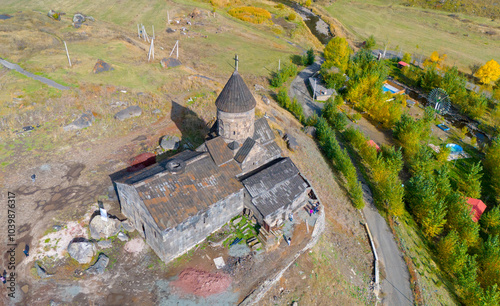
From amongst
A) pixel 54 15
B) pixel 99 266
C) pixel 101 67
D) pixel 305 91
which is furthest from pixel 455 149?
pixel 54 15

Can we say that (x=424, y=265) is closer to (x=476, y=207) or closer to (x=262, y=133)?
(x=476, y=207)

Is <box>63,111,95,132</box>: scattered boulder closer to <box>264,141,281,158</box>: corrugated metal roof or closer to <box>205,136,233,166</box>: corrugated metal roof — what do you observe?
<box>205,136,233,166</box>: corrugated metal roof

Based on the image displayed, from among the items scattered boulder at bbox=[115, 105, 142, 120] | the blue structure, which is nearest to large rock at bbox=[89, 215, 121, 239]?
scattered boulder at bbox=[115, 105, 142, 120]

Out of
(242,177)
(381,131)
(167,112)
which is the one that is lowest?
(381,131)

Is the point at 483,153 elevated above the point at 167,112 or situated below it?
below

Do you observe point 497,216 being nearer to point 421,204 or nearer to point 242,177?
point 421,204

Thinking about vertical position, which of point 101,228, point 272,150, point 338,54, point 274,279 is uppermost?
point 272,150

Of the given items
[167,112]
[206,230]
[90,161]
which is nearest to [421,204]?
[206,230]
